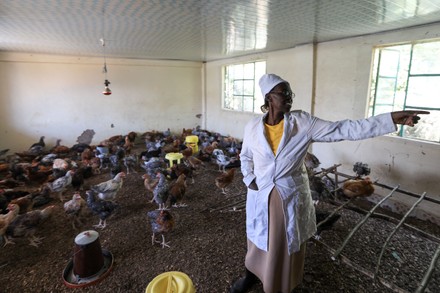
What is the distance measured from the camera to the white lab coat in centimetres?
162

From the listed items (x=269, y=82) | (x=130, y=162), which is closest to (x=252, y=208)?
(x=269, y=82)

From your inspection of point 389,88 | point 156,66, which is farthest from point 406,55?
point 156,66

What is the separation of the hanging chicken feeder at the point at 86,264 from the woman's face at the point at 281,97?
206 centimetres

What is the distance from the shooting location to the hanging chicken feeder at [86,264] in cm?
225

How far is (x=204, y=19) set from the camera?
3211 millimetres

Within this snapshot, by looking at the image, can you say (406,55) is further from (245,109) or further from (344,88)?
(245,109)

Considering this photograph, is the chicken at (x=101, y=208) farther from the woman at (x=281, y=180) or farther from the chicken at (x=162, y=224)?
the woman at (x=281, y=180)

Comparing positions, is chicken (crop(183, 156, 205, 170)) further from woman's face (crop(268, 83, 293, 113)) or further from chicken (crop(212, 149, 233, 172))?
woman's face (crop(268, 83, 293, 113))

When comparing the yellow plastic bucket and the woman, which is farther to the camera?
the yellow plastic bucket

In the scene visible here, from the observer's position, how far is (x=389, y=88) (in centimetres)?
383

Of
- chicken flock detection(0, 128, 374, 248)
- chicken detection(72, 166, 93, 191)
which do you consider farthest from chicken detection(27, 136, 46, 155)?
chicken detection(72, 166, 93, 191)

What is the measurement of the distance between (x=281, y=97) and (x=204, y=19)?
2153mm

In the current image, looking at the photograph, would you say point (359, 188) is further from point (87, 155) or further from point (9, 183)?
point (9, 183)

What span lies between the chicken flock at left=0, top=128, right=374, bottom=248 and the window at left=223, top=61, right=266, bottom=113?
1.30m
